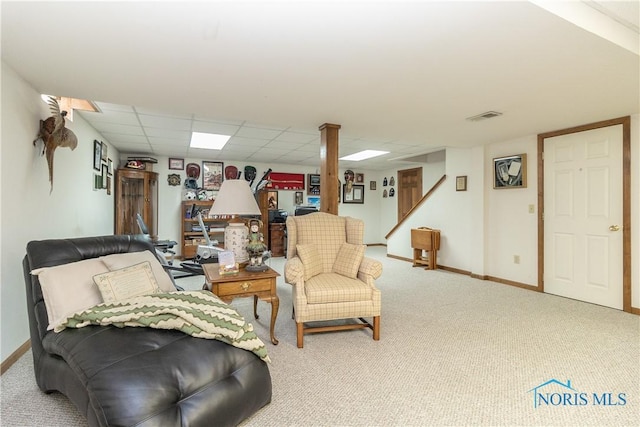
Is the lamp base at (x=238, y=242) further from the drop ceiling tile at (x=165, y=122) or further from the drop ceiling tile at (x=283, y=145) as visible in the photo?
A: the drop ceiling tile at (x=283, y=145)

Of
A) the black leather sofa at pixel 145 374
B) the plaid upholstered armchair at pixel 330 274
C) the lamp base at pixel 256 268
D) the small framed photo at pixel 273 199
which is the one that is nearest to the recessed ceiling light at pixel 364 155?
the small framed photo at pixel 273 199

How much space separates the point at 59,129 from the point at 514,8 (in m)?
3.19

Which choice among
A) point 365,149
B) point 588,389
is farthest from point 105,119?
point 588,389

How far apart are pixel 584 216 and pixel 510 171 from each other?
1065 mm

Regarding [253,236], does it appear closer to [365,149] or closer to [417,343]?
[417,343]

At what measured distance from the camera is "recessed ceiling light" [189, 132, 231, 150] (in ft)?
15.3

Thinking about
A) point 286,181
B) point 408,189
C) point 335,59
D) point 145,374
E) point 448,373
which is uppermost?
point 335,59

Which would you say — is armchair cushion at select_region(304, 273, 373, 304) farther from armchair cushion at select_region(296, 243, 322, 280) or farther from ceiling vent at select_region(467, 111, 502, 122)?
ceiling vent at select_region(467, 111, 502, 122)

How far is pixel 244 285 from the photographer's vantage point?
235 centimetres

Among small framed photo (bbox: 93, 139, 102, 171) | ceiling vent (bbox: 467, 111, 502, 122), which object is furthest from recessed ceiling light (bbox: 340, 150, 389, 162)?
small framed photo (bbox: 93, 139, 102, 171)

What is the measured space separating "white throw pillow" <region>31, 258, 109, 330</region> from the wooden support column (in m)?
2.32

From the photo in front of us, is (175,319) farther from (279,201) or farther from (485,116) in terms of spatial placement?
(279,201)

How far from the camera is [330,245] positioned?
305 cm

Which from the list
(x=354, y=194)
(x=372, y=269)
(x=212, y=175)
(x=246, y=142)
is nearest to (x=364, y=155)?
(x=354, y=194)
